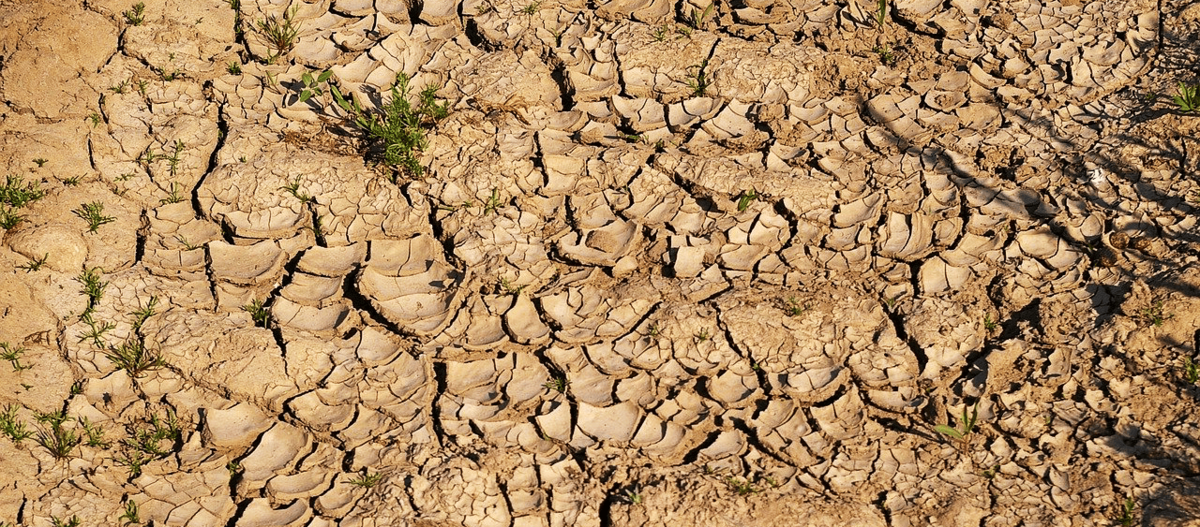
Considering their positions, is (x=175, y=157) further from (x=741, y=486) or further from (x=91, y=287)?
(x=741, y=486)

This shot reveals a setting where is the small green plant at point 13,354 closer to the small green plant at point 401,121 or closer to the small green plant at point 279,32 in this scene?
the small green plant at point 401,121

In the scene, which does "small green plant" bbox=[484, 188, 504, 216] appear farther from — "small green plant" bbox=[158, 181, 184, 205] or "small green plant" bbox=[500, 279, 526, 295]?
"small green plant" bbox=[158, 181, 184, 205]

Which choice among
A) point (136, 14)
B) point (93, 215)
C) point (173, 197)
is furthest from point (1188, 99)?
point (136, 14)

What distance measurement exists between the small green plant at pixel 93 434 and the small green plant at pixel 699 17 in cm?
234

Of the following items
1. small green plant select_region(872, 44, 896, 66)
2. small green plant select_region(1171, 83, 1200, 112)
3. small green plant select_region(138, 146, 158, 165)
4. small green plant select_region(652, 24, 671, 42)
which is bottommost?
small green plant select_region(1171, 83, 1200, 112)

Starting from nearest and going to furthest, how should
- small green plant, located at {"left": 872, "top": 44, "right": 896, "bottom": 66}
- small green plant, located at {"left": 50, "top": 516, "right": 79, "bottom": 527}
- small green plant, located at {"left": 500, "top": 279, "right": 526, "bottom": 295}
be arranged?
small green plant, located at {"left": 50, "top": 516, "right": 79, "bottom": 527} → small green plant, located at {"left": 500, "top": 279, "right": 526, "bottom": 295} → small green plant, located at {"left": 872, "top": 44, "right": 896, "bottom": 66}

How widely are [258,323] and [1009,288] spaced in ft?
7.26

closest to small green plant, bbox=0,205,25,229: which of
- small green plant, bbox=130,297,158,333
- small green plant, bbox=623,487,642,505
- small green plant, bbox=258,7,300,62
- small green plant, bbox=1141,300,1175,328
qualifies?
small green plant, bbox=130,297,158,333

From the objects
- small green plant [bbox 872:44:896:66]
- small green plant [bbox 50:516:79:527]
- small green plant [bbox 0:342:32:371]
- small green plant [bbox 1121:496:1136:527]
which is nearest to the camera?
small green plant [bbox 1121:496:1136:527]

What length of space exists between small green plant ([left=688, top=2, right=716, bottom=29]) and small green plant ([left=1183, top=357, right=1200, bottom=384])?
1.91m

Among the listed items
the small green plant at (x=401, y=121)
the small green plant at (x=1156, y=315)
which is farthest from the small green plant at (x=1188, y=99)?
the small green plant at (x=401, y=121)

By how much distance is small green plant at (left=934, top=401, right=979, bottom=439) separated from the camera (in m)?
2.73

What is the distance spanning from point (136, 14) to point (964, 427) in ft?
10.2

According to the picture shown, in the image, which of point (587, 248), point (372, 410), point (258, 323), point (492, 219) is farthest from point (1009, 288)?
point (258, 323)
